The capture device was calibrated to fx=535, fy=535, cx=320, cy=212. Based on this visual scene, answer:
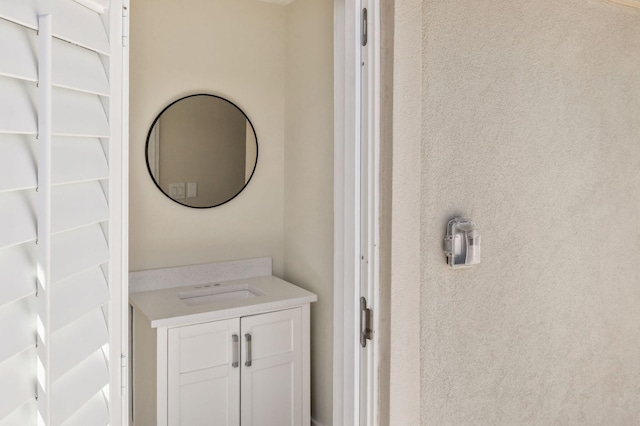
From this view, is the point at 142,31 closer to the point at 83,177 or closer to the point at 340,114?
the point at 340,114

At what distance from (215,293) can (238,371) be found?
0.47 metres

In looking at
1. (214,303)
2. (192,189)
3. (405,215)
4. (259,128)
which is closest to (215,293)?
(214,303)

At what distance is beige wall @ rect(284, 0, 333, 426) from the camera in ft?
9.05

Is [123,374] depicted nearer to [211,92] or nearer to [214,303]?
[214,303]

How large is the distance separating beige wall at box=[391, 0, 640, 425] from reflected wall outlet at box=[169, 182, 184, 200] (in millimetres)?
1748

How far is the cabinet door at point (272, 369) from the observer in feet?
8.31

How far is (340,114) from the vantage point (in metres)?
1.53

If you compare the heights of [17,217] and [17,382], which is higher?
[17,217]

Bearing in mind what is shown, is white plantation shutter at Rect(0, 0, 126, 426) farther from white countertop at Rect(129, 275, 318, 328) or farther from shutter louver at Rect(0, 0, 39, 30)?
white countertop at Rect(129, 275, 318, 328)

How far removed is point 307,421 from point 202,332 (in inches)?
32.0

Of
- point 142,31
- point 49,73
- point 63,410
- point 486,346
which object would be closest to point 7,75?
point 49,73

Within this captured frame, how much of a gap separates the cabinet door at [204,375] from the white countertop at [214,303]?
0.05 metres

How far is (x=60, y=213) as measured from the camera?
845 millimetres

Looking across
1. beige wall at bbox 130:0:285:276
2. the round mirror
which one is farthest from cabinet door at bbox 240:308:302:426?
the round mirror
